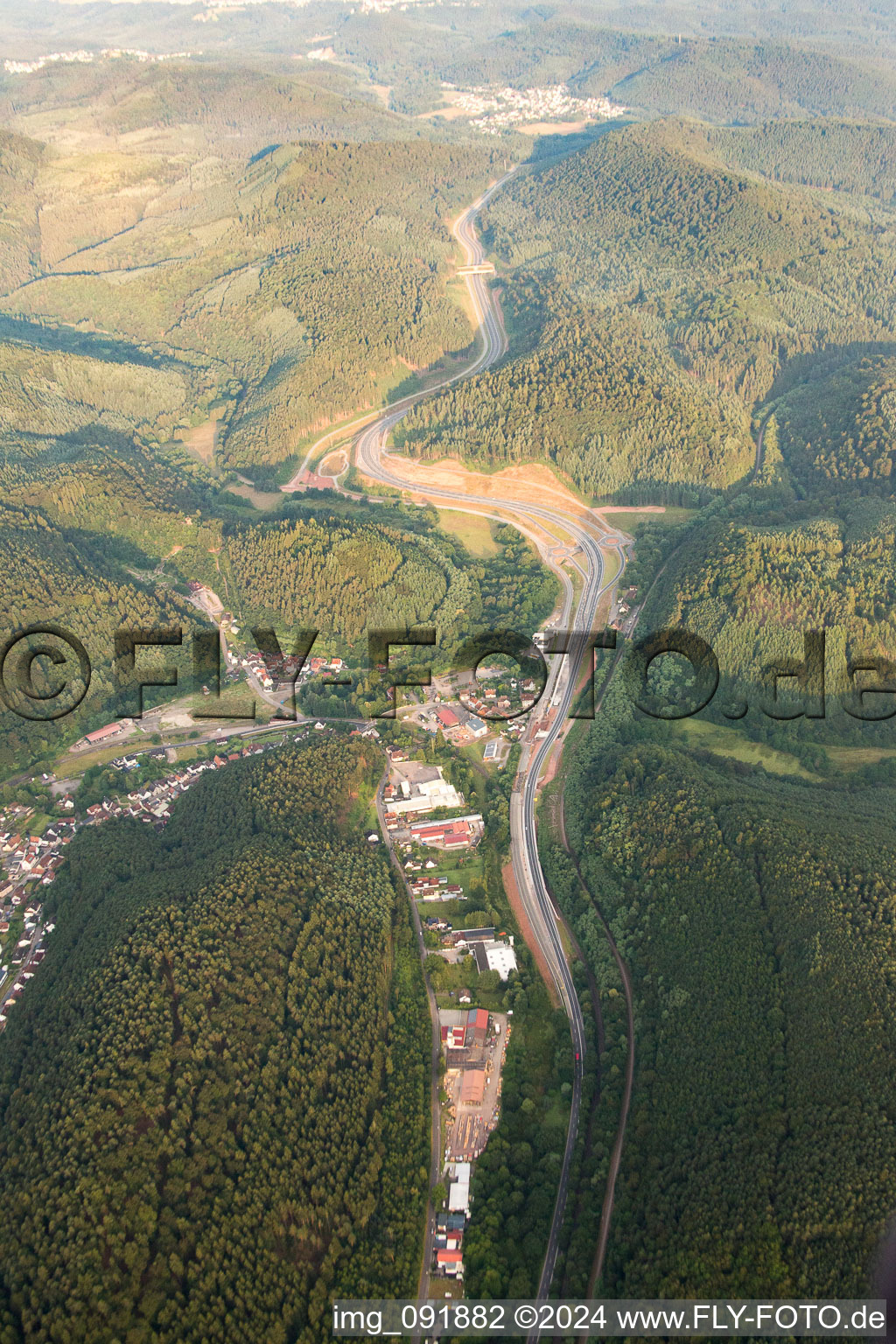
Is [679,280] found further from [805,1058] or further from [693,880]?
[805,1058]

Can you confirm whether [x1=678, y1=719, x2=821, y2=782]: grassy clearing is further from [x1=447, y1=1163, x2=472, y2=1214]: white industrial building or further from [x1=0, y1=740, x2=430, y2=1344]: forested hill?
[x1=447, y1=1163, x2=472, y2=1214]: white industrial building

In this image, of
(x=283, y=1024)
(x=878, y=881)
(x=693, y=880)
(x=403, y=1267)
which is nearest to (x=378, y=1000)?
(x=283, y=1024)

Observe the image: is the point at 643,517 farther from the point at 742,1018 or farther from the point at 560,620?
the point at 742,1018

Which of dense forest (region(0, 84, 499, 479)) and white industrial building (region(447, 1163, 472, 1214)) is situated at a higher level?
dense forest (region(0, 84, 499, 479))

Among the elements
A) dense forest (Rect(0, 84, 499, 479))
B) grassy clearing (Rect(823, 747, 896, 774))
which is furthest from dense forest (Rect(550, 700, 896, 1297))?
dense forest (Rect(0, 84, 499, 479))

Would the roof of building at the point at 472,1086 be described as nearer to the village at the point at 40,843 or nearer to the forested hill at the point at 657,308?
the village at the point at 40,843

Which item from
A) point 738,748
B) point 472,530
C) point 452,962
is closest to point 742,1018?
point 452,962
